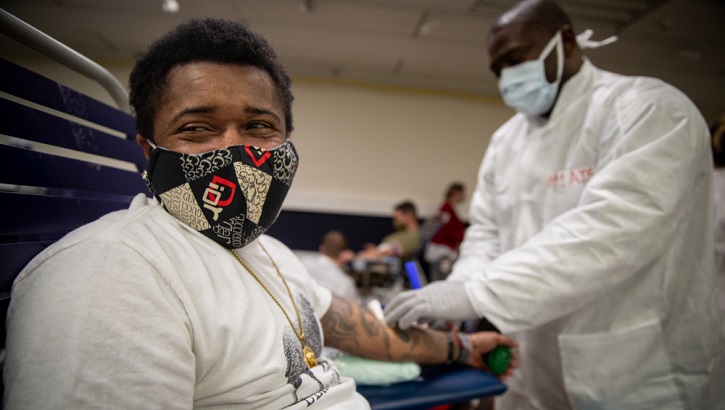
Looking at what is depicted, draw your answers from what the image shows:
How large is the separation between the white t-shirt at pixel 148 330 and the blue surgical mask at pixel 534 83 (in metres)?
1.21

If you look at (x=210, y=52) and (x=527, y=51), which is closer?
(x=210, y=52)

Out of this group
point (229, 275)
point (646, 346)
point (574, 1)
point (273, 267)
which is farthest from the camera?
point (574, 1)

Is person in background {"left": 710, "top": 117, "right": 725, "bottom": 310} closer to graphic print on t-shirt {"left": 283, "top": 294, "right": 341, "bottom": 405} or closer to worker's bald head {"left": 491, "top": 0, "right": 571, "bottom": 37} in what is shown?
worker's bald head {"left": 491, "top": 0, "right": 571, "bottom": 37}

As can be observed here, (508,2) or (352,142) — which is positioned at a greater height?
(508,2)

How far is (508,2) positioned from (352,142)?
294cm

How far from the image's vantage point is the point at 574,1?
3455 millimetres

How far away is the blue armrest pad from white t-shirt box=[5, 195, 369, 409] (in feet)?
0.77

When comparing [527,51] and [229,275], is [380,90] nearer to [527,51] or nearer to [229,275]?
[527,51]

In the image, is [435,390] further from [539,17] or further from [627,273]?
[539,17]

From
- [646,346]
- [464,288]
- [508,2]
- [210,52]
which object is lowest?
[646,346]

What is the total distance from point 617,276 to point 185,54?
3.94ft

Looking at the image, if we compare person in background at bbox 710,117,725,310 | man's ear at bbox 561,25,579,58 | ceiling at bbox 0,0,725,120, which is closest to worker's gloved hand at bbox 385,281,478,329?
man's ear at bbox 561,25,579,58

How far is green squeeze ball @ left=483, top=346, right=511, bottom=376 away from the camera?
4.11 ft

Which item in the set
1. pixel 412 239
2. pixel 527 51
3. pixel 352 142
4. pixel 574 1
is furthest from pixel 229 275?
pixel 352 142
